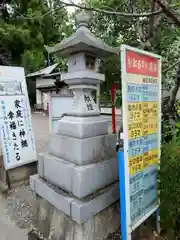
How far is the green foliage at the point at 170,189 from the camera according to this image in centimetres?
209

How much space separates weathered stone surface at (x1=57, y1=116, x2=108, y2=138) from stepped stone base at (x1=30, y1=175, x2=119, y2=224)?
0.67 m

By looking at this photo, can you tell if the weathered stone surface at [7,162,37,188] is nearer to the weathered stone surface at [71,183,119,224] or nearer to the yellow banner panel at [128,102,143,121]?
the weathered stone surface at [71,183,119,224]

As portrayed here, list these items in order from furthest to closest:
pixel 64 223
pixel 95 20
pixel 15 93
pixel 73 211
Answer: pixel 95 20 → pixel 15 93 → pixel 64 223 → pixel 73 211

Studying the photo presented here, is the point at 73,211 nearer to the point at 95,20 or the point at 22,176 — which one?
the point at 22,176

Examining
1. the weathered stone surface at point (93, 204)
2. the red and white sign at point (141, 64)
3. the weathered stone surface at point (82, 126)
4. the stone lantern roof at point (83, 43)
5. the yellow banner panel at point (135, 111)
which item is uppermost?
the stone lantern roof at point (83, 43)

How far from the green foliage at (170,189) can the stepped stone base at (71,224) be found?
607 millimetres

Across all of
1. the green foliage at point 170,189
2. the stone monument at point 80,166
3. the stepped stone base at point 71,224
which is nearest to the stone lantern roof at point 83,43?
the stone monument at point 80,166

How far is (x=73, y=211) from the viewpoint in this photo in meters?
2.10

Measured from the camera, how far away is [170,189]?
2156mm

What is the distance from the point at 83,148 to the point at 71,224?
83 centimetres

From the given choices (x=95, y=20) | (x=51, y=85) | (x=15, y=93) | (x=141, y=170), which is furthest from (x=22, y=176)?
(x=51, y=85)

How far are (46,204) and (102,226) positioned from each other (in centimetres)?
74

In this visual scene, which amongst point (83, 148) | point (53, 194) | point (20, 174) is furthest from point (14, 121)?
point (83, 148)

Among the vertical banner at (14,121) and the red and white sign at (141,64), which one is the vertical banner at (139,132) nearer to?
the red and white sign at (141,64)
